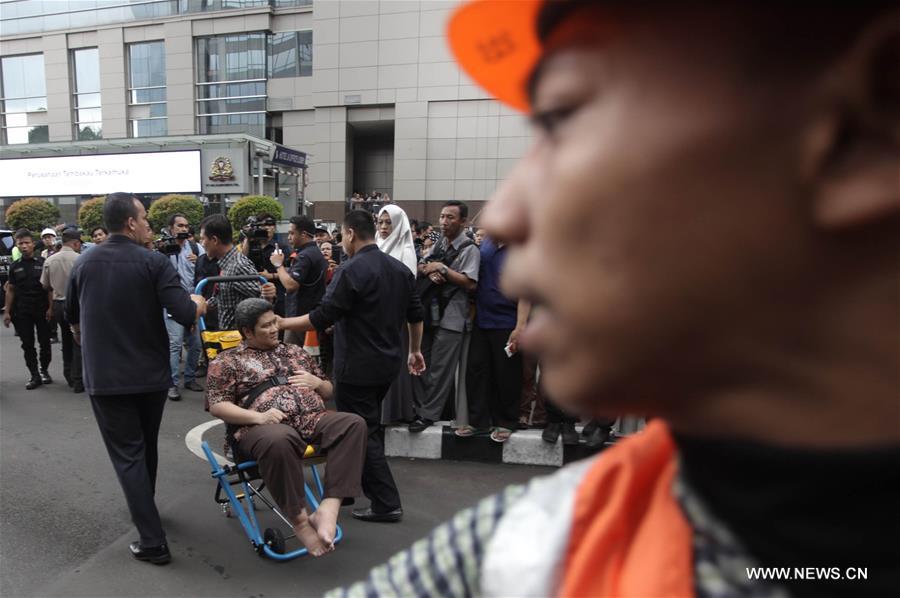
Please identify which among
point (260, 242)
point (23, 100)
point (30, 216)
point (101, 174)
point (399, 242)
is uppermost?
point (23, 100)

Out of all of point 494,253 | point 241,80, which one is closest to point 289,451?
point 494,253

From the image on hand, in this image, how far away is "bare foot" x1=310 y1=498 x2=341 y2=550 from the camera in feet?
9.50

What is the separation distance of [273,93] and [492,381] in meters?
29.9

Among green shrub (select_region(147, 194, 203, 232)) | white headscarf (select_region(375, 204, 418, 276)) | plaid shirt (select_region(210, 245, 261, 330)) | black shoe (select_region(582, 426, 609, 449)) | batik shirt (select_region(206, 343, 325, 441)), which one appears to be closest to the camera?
batik shirt (select_region(206, 343, 325, 441))

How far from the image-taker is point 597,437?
163 inches

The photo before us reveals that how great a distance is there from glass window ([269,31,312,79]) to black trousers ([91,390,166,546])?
29903 millimetres

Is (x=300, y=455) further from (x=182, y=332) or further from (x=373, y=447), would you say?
(x=182, y=332)

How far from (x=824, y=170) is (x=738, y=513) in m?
0.32

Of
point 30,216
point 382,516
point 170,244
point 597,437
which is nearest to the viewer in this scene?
point 382,516

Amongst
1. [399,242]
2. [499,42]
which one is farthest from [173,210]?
[499,42]

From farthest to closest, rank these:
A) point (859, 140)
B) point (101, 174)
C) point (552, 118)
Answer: point (101, 174) → point (552, 118) → point (859, 140)

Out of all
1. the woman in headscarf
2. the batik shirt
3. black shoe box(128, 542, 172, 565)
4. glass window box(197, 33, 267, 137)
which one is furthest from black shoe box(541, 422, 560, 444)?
glass window box(197, 33, 267, 137)

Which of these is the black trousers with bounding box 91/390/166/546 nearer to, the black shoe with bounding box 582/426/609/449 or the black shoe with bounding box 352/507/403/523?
the black shoe with bounding box 352/507/403/523

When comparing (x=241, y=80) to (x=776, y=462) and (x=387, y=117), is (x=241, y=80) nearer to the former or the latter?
(x=387, y=117)
